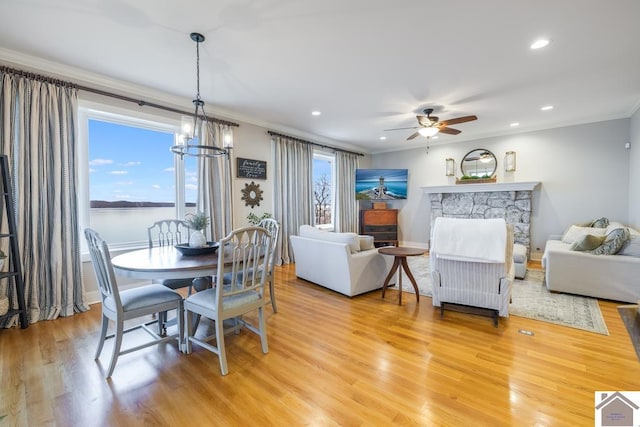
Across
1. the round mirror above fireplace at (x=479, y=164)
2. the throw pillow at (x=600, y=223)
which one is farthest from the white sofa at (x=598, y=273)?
the round mirror above fireplace at (x=479, y=164)

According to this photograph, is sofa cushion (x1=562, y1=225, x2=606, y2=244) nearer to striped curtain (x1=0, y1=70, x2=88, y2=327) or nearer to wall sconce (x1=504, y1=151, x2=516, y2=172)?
wall sconce (x1=504, y1=151, x2=516, y2=172)

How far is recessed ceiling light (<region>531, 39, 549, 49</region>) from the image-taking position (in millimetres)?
2648

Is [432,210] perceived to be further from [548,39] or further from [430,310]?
[548,39]

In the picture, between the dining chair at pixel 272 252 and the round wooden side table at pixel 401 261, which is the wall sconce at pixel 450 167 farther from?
the dining chair at pixel 272 252

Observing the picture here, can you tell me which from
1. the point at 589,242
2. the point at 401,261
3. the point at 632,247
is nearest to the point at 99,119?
the point at 401,261

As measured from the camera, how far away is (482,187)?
6.25m

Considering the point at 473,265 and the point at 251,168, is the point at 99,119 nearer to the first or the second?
the point at 251,168

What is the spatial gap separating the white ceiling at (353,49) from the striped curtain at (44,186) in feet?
1.38

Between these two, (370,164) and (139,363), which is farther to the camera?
(370,164)

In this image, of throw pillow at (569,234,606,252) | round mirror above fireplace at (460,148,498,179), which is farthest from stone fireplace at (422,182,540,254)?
throw pillow at (569,234,606,252)

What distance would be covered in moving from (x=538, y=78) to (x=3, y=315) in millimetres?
6176

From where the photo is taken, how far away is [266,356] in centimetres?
233

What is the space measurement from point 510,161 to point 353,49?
485cm

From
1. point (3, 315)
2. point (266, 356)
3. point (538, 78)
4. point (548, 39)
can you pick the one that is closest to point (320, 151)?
point (538, 78)
